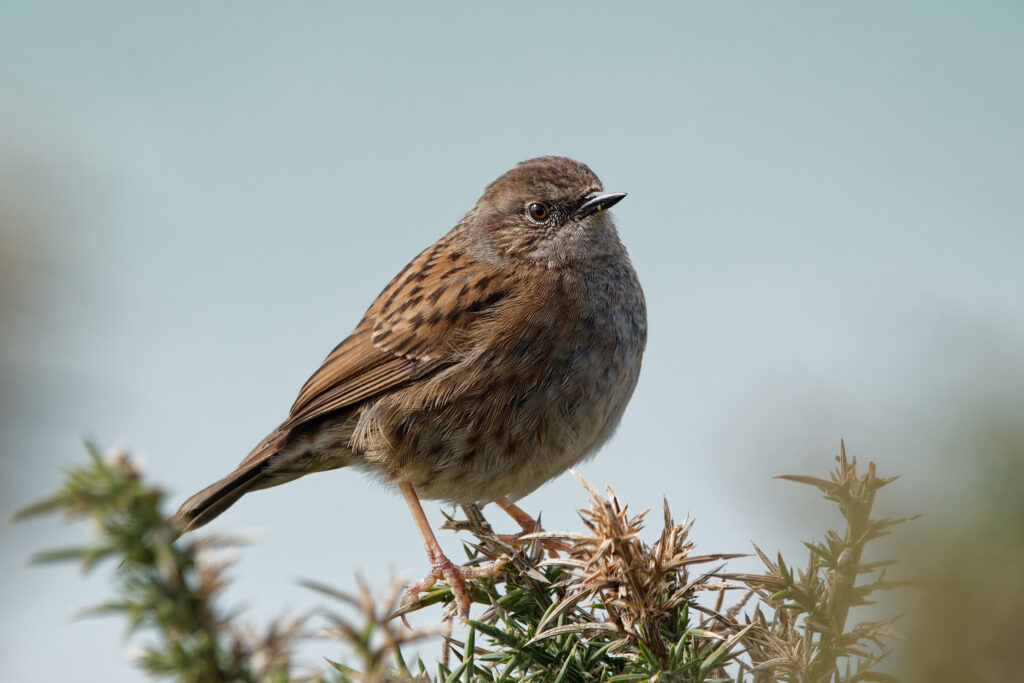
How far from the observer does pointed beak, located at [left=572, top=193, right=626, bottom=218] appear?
5.13 meters

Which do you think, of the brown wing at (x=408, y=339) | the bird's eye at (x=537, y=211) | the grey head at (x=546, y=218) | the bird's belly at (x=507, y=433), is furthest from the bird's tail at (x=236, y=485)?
the bird's eye at (x=537, y=211)

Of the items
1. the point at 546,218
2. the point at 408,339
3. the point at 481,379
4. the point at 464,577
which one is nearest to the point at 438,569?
the point at 481,379

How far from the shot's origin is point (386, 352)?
4.80m

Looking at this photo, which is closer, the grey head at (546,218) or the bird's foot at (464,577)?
the bird's foot at (464,577)

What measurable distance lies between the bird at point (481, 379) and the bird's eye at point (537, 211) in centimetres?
4

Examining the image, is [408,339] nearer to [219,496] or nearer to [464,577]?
[219,496]

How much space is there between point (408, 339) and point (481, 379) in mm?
534

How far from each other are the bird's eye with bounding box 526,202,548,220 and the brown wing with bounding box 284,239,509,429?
1.49 feet

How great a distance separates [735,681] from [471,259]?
3.70m

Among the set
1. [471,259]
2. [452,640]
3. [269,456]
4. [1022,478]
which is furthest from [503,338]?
[1022,478]

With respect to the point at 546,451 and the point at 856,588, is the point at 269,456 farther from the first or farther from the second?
the point at 856,588

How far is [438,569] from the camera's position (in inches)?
165

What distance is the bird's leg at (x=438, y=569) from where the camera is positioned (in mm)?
2617

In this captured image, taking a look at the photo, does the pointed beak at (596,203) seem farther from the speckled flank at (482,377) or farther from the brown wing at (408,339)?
the brown wing at (408,339)
